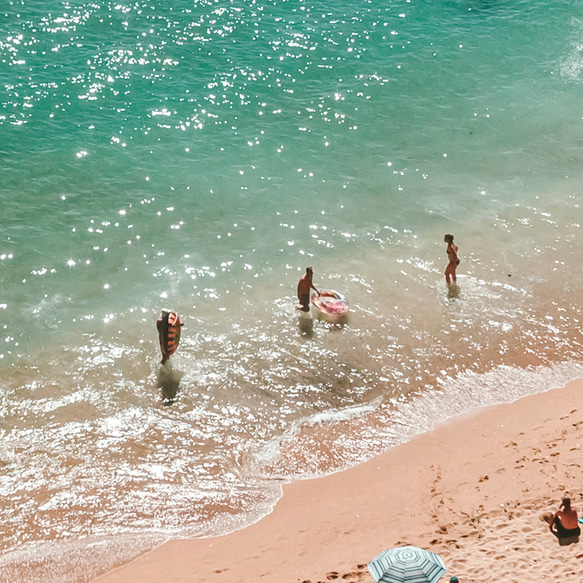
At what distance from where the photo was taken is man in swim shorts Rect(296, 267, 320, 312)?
17.2 meters

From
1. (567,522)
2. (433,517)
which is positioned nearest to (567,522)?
(567,522)

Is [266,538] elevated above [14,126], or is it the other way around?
[14,126]

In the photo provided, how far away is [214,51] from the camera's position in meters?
28.2

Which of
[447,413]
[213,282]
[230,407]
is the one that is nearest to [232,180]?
[213,282]

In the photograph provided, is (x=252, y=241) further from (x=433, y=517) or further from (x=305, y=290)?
(x=433, y=517)

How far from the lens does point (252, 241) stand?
20266 millimetres

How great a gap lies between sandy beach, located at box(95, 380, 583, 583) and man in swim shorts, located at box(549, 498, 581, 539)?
0.18 m

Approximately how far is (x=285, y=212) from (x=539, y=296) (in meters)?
7.70

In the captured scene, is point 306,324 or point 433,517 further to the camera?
point 306,324

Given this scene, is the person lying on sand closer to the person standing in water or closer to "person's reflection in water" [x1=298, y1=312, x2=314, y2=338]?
"person's reflection in water" [x1=298, y1=312, x2=314, y2=338]

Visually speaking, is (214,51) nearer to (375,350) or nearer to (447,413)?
(375,350)

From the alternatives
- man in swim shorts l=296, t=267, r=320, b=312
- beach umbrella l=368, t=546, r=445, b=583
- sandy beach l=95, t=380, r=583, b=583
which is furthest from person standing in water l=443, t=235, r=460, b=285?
beach umbrella l=368, t=546, r=445, b=583

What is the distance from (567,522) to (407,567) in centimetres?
300

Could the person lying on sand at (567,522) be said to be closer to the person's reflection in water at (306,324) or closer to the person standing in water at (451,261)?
the person's reflection in water at (306,324)
